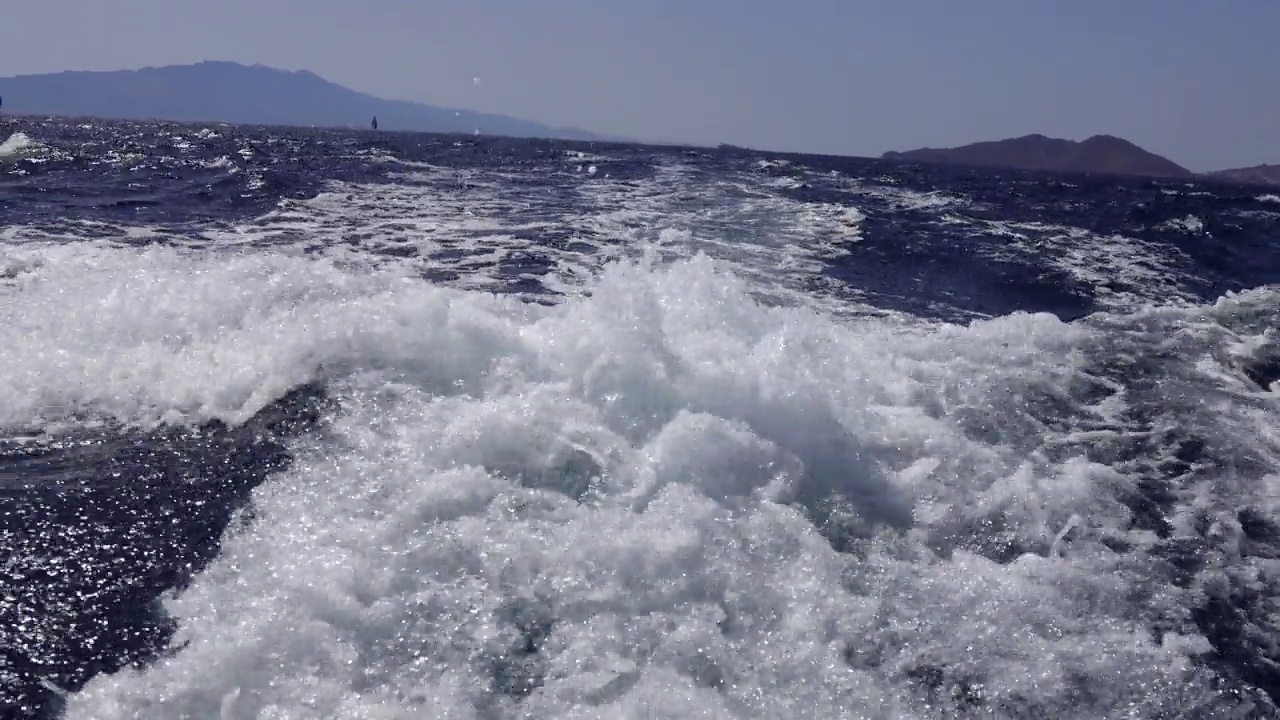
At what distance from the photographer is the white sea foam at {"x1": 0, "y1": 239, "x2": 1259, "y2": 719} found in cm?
312

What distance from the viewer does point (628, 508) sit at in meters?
4.21

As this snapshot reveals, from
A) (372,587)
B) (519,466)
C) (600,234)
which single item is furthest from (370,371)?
(600,234)

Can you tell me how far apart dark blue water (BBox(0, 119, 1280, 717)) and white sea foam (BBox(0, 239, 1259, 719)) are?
138mm

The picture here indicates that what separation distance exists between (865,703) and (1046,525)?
1.98 meters

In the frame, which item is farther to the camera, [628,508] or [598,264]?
[598,264]

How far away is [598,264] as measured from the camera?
35.4 feet

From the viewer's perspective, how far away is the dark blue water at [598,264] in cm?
356

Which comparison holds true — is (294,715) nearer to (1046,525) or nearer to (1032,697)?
(1032,697)

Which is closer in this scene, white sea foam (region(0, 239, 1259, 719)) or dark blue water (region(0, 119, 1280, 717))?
white sea foam (region(0, 239, 1259, 719))

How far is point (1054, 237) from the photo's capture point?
57.2 feet

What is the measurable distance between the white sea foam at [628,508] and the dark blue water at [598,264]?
14 cm

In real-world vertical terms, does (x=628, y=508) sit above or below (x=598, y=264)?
below

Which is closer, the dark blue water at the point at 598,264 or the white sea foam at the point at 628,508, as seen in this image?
the white sea foam at the point at 628,508

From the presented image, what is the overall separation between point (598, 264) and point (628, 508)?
6904 millimetres
